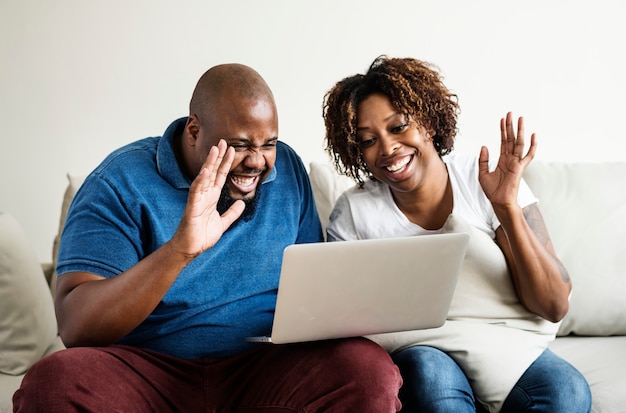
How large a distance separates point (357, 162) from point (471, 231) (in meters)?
0.36

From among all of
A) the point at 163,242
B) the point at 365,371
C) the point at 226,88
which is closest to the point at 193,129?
the point at 226,88

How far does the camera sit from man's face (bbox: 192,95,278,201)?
1.68 metres

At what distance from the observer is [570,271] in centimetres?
207

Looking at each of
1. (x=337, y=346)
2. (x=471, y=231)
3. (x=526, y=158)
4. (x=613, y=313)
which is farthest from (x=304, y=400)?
(x=613, y=313)

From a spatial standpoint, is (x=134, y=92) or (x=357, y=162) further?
(x=134, y=92)

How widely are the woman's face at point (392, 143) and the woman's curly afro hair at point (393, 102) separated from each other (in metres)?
0.02

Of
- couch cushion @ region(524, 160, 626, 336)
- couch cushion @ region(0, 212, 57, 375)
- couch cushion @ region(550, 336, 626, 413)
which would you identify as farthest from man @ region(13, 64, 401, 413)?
couch cushion @ region(524, 160, 626, 336)

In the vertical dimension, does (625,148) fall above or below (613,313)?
above

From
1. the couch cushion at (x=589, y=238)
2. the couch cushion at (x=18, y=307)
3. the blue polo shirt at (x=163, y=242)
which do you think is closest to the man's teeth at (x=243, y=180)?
the blue polo shirt at (x=163, y=242)

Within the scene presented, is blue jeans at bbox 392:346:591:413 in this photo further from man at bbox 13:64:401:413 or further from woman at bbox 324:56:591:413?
man at bbox 13:64:401:413

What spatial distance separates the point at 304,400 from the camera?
1467 mm

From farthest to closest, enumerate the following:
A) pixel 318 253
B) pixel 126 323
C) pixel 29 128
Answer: pixel 29 128, pixel 126 323, pixel 318 253

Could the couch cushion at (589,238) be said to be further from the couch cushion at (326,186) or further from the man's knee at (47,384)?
the man's knee at (47,384)

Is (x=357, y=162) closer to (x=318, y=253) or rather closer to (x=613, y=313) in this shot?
(x=318, y=253)
